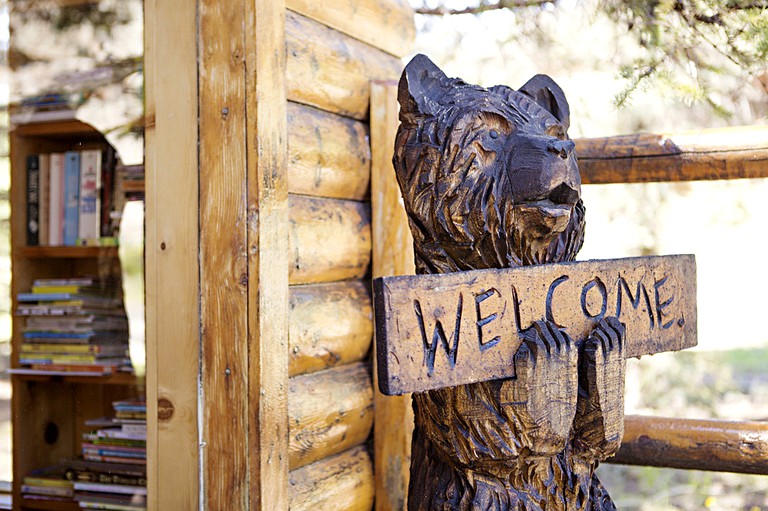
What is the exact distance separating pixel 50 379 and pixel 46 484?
15.7 inches

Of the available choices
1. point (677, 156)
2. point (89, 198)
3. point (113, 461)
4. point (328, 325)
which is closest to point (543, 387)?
point (328, 325)

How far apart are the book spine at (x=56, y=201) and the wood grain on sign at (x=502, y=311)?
2091mm

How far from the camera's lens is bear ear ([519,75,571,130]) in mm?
2094

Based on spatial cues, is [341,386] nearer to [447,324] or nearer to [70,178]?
[447,324]

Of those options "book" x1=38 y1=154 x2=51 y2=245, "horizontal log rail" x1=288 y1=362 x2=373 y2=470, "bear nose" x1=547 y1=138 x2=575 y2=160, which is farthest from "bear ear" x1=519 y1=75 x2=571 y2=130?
"book" x1=38 y1=154 x2=51 y2=245

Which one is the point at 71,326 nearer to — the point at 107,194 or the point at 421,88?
the point at 107,194

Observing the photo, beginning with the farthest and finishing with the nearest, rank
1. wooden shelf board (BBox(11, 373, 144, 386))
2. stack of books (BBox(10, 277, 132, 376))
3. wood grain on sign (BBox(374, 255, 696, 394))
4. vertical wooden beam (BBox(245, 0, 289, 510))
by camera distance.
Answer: stack of books (BBox(10, 277, 132, 376)), wooden shelf board (BBox(11, 373, 144, 386)), vertical wooden beam (BBox(245, 0, 289, 510)), wood grain on sign (BBox(374, 255, 696, 394))

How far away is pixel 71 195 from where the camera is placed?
124 inches

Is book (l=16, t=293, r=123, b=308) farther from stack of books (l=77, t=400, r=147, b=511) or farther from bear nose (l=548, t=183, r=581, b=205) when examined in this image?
bear nose (l=548, t=183, r=581, b=205)

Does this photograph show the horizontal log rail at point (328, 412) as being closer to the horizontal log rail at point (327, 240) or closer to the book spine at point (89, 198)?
the horizontal log rail at point (327, 240)

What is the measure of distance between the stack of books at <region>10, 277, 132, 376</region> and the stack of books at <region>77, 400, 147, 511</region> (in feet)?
0.71

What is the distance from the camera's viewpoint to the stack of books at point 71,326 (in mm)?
3012

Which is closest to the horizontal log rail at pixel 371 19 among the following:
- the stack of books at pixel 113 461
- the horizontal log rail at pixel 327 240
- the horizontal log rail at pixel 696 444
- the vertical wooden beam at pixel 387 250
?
the vertical wooden beam at pixel 387 250

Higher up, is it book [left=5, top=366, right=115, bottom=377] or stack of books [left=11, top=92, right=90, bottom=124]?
stack of books [left=11, top=92, right=90, bottom=124]
